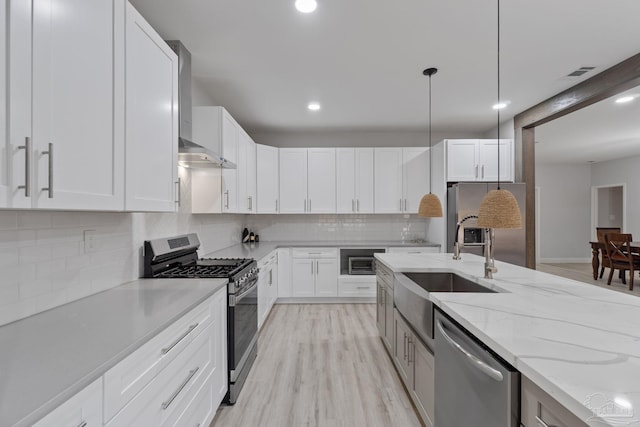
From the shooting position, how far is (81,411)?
833mm

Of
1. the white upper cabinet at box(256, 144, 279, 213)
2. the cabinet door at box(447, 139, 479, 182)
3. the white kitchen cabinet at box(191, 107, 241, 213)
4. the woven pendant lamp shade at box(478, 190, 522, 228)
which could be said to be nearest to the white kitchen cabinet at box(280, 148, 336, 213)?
the white upper cabinet at box(256, 144, 279, 213)

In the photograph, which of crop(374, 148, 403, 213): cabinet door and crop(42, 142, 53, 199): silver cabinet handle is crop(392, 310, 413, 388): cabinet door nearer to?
crop(42, 142, 53, 199): silver cabinet handle

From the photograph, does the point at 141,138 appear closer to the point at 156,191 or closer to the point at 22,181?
the point at 156,191

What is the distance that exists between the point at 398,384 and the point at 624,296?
5.08ft

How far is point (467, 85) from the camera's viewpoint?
3219 millimetres

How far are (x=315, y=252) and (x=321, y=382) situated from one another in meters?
2.21

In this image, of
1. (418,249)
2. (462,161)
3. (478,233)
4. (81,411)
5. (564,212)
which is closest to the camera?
(81,411)

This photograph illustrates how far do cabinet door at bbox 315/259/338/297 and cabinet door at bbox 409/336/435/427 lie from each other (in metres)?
2.44

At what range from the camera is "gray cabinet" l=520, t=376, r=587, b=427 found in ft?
2.54

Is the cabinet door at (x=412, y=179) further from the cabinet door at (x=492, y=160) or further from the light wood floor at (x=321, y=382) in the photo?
the light wood floor at (x=321, y=382)

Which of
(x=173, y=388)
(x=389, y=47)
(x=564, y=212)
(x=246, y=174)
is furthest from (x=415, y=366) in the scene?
(x=564, y=212)

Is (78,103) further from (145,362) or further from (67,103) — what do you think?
(145,362)

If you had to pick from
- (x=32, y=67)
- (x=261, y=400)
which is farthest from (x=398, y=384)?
(x=32, y=67)

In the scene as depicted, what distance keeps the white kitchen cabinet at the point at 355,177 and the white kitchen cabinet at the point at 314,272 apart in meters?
0.81
